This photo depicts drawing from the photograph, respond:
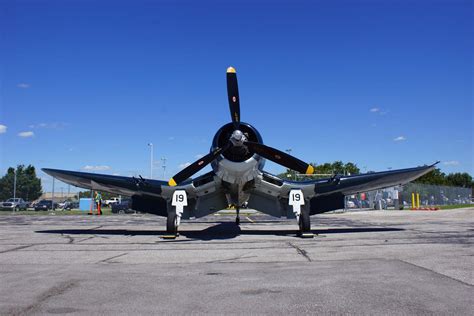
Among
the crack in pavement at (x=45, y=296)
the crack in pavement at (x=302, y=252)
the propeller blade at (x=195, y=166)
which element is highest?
the propeller blade at (x=195, y=166)

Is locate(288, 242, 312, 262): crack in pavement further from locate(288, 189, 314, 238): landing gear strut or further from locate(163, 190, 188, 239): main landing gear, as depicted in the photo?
locate(163, 190, 188, 239): main landing gear

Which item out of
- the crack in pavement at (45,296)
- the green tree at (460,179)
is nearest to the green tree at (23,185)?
the crack in pavement at (45,296)

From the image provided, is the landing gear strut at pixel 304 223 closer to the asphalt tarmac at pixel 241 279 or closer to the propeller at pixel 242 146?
the propeller at pixel 242 146

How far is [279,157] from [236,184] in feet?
7.09

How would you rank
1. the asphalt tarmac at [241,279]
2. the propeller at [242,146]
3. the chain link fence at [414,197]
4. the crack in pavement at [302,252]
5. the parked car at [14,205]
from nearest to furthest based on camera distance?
the asphalt tarmac at [241,279], the crack in pavement at [302,252], the propeller at [242,146], the chain link fence at [414,197], the parked car at [14,205]

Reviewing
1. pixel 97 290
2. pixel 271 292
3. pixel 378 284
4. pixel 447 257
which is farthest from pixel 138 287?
pixel 447 257

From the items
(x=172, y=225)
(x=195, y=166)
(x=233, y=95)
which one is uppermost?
(x=233, y=95)

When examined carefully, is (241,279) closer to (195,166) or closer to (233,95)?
(195,166)

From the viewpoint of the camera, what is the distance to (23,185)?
370 feet

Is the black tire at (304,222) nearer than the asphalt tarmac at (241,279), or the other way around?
the asphalt tarmac at (241,279)

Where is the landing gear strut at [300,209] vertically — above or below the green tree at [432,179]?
below

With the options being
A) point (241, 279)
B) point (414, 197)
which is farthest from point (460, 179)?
point (241, 279)

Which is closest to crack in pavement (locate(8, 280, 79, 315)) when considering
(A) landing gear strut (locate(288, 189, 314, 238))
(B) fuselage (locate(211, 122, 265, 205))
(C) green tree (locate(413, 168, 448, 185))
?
(B) fuselage (locate(211, 122, 265, 205))

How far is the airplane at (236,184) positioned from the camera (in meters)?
15.4
